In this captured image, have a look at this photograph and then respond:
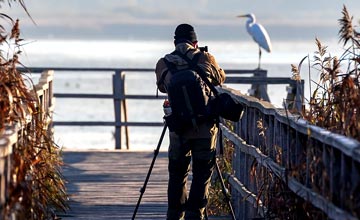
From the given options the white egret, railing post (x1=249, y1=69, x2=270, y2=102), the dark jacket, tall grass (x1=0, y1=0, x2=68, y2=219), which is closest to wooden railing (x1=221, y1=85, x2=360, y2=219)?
the dark jacket

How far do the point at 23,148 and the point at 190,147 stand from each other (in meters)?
1.51

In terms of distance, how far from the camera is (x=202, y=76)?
1003cm

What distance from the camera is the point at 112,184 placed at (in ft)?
47.7

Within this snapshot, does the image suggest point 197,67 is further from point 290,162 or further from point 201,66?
point 290,162

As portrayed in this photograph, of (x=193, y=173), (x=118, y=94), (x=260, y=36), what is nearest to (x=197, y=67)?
(x=193, y=173)

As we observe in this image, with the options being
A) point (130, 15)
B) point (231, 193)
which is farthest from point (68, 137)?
point (130, 15)

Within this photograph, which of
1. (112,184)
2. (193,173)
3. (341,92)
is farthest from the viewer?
(112,184)

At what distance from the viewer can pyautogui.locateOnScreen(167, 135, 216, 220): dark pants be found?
1022 cm

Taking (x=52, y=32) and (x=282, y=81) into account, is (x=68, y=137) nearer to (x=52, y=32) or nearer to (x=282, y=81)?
(x=282, y=81)

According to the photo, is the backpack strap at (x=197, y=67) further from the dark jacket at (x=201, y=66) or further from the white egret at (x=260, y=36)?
the white egret at (x=260, y=36)

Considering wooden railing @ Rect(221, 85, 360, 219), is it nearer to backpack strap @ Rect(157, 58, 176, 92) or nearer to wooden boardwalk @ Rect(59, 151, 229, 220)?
backpack strap @ Rect(157, 58, 176, 92)

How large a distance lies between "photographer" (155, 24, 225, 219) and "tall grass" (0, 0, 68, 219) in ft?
2.93

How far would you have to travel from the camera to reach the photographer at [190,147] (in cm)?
1016

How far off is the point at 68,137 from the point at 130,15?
90.1 m
